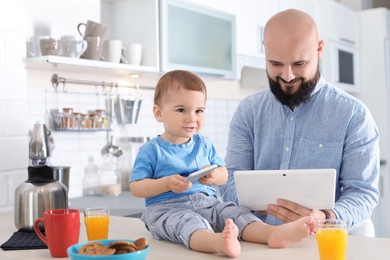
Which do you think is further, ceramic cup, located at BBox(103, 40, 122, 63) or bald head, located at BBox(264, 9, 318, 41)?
ceramic cup, located at BBox(103, 40, 122, 63)

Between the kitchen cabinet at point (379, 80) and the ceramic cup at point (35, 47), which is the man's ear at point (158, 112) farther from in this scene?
the kitchen cabinet at point (379, 80)

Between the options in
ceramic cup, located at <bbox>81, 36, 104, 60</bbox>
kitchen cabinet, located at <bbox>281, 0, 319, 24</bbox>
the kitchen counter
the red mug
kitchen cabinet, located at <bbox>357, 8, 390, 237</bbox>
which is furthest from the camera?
kitchen cabinet, located at <bbox>357, 8, 390, 237</bbox>

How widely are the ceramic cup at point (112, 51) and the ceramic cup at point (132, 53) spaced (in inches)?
3.6

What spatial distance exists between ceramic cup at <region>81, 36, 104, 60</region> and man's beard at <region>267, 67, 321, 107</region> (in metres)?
1.10

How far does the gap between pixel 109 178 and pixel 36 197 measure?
A: 55.3 inches

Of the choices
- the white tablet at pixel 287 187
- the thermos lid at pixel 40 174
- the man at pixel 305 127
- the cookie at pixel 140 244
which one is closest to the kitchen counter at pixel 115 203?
the man at pixel 305 127

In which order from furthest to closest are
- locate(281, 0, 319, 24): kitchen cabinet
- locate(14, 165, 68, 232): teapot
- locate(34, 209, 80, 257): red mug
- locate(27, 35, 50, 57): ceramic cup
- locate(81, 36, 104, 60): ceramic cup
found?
locate(281, 0, 319, 24): kitchen cabinet, locate(81, 36, 104, 60): ceramic cup, locate(27, 35, 50, 57): ceramic cup, locate(14, 165, 68, 232): teapot, locate(34, 209, 80, 257): red mug

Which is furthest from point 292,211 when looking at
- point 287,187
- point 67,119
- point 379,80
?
point 379,80

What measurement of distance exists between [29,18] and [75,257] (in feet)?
6.47

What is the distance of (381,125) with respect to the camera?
4.98m

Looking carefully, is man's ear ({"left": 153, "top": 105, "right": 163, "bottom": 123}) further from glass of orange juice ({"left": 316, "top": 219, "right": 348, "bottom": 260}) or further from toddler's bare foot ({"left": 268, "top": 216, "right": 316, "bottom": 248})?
glass of orange juice ({"left": 316, "top": 219, "right": 348, "bottom": 260})

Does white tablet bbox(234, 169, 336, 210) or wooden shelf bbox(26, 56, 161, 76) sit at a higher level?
wooden shelf bbox(26, 56, 161, 76)

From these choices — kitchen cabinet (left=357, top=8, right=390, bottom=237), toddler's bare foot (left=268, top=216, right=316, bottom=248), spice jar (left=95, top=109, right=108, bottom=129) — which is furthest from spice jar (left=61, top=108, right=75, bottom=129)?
kitchen cabinet (left=357, top=8, right=390, bottom=237)

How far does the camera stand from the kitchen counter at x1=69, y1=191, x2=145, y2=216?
254 centimetres
